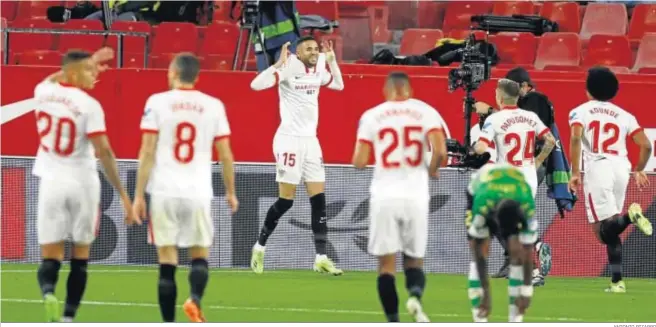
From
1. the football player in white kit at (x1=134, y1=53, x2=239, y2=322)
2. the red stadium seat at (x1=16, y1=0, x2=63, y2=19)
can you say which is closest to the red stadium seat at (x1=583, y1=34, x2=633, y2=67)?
the red stadium seat at (x1=16, y1=0, x2=63, y2=19)

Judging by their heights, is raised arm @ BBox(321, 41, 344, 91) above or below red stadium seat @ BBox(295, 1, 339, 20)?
below

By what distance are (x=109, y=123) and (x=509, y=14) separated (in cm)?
650

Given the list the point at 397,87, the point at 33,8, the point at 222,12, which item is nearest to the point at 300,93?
the point at 397,87

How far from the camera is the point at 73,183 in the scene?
1203cm

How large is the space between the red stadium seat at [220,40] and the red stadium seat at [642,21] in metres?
5.26

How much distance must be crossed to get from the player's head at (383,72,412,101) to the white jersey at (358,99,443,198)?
7cm

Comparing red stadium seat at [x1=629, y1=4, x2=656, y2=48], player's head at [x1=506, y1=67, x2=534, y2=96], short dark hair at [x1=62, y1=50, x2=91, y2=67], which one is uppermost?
red stadium seat at [x1=629, y1=4, x2=656, y2=48]

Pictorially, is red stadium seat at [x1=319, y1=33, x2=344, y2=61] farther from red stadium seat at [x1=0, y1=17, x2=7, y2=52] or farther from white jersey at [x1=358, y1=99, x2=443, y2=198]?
white jersey at [x1=358, y1=99, x2=443, y2=198]

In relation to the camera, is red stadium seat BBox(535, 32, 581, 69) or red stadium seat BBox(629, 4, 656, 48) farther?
red stadium seat BBox(629, 4, 656, 48)

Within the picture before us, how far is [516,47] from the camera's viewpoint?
20.8m

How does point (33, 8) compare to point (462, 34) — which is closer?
point (462, 34)

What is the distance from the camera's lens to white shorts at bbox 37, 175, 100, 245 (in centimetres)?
1202

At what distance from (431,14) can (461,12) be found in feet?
1.92

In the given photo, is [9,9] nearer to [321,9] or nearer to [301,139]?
[321,9]
